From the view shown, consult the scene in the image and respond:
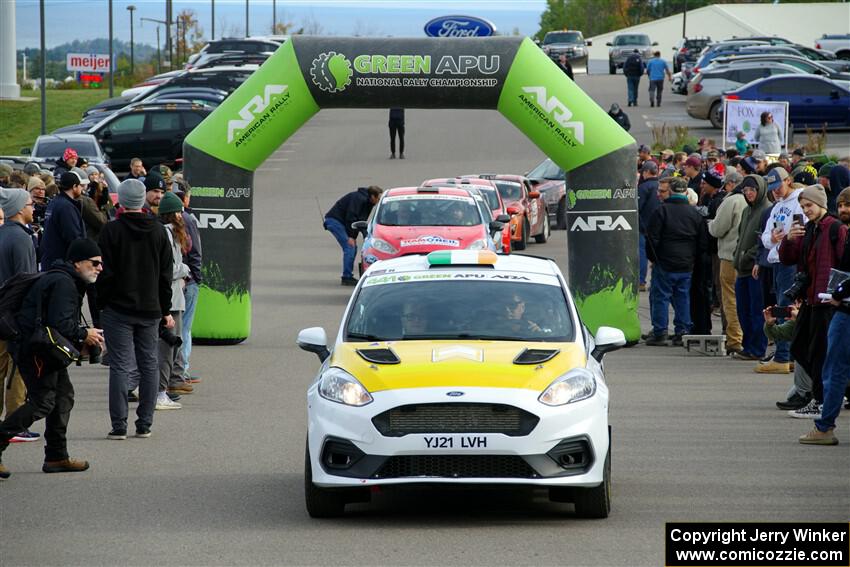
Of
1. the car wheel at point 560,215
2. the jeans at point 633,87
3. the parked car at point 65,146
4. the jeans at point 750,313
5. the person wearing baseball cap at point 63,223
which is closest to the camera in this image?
the person wearing baseball cap at point 63,223

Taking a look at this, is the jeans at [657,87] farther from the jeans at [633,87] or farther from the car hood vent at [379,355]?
the car hood vent at [379,355]

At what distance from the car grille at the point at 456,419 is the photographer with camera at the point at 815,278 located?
3.92 m

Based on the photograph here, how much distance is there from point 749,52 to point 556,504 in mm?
47797

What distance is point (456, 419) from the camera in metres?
A: 8.70

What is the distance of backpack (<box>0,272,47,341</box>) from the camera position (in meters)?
10.2

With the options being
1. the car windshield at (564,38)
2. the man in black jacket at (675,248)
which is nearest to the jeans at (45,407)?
the man in black jacket at (675,248)

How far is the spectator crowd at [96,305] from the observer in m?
10.2

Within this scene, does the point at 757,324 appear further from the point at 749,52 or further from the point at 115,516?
the point at 749,52

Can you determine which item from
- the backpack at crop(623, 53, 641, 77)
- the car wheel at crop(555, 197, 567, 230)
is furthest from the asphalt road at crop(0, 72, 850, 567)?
the backpack at crop(623, 53, 641, 77)

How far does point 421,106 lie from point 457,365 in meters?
8.92

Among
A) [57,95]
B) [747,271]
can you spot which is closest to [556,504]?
[747,271]

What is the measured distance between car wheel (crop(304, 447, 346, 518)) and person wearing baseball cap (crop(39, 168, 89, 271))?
6149 mm

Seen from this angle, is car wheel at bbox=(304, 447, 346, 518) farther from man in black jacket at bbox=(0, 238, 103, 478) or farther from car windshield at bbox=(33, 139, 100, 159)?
car windshield at bbox=(33, 139, 100, 159)

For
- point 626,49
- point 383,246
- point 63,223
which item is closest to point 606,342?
point 63,223
